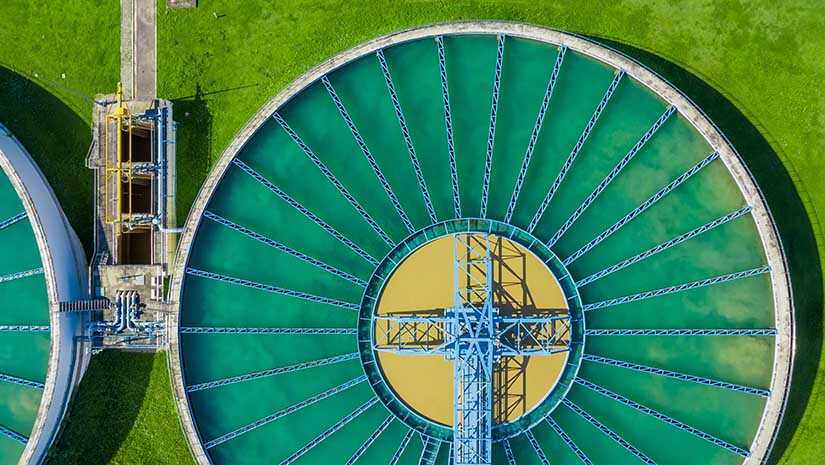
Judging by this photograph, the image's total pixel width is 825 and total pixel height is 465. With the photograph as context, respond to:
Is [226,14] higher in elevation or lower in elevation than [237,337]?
higher

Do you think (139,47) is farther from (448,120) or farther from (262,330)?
(448,120)

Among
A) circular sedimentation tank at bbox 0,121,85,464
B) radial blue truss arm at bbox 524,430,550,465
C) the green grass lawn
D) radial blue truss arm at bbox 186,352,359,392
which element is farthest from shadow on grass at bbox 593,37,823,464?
the green grass lawn

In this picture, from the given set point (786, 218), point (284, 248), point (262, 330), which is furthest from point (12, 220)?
point (786, 218)

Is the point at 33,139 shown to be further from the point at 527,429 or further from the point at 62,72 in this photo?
the point at 527,429

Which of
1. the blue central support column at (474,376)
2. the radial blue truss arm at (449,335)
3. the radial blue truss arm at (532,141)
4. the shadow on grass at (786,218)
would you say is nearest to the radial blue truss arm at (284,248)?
the radial blue truss arm at (449,335)

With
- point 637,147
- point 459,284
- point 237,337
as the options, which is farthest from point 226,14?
point 637,147

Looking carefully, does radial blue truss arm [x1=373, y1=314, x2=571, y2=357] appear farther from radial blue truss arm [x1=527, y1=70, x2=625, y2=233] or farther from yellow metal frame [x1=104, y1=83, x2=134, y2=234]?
yellow metal frame [x1=104, y1=83, x2=134, y2=234]
